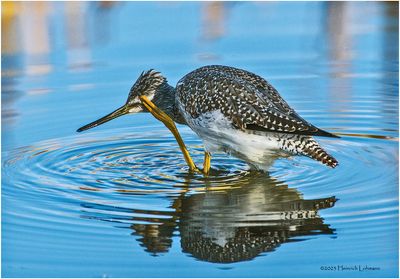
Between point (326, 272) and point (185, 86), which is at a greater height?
point (185, 86)

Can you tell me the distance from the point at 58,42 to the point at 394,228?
27.1 feet

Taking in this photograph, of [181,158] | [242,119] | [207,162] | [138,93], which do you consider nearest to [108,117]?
[138,93]

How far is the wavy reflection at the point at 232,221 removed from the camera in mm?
7434

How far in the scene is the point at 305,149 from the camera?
920 cm

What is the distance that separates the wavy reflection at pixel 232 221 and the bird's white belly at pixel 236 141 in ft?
1.10

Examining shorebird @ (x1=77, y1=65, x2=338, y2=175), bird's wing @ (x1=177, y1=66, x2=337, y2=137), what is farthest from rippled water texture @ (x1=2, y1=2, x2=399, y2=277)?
bird's wing @ (x1=177, y1=66, x2=337, y2=137)

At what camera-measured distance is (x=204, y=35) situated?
48.5 feet

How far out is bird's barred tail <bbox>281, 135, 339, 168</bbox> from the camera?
917cm

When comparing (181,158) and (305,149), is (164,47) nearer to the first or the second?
(181,158)

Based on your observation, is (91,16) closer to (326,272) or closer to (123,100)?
(123,100)

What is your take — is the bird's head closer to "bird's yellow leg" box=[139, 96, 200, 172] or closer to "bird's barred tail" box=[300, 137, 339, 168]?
"bird's yellow leg" box=[139, 96, 200, 172]

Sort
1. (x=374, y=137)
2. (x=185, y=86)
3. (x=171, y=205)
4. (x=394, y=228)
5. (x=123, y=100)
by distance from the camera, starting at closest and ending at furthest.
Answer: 1. (x=394, y=228)
2. (x=171, y=205)
3. (x=185, y=86)
4. (x=374, y=137)
5. (x=123, y=100)

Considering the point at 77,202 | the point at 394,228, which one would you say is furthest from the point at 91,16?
the point at 394,228

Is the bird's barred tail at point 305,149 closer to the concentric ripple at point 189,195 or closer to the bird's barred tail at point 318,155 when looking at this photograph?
the bird's barred tail at point 318,155
